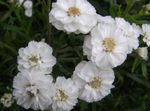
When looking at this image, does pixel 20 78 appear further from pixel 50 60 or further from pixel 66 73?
pixel 66 73

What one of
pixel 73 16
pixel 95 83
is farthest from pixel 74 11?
pixel 95 83

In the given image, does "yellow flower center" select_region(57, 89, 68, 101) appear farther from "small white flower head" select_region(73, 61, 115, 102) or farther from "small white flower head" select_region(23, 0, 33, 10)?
"small white flower head" select_region(23, 0, 33, 10)

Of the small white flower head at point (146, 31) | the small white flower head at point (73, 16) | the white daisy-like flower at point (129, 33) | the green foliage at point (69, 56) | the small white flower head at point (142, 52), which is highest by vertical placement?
the small white flower head at point (73, 16)

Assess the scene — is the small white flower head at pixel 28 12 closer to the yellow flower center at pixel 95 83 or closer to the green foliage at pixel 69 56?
the green foliage at pixel 69 56

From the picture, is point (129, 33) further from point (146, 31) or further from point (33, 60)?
point (33, 60)

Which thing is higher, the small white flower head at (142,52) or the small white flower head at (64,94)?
the small white flower head at (142,52)

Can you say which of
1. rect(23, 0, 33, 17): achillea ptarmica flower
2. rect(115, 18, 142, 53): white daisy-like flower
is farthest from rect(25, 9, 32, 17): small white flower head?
rect(115, 18, 142, 53): white daisy-like flower

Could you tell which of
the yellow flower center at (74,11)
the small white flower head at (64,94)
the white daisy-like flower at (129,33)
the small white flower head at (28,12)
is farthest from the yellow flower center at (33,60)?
the small white flower head at (28,12)
